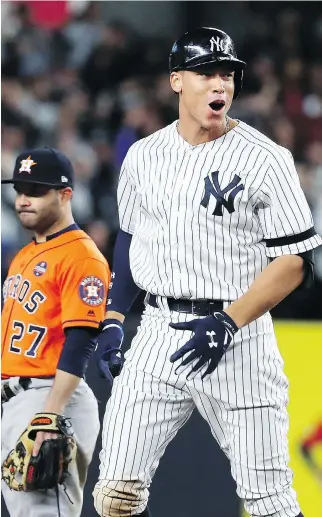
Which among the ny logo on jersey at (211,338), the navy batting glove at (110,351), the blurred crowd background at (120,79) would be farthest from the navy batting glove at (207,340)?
the blurred crowd background at (120,79)

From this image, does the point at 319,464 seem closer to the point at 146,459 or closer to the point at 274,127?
the point at 146,459

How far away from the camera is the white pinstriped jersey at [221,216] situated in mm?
3502

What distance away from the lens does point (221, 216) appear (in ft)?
11.6

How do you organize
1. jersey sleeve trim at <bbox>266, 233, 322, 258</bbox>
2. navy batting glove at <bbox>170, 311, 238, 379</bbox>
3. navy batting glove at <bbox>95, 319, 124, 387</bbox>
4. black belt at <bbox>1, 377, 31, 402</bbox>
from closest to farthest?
navy batting glove at <bbox>170, 311, 238, 379</bbox>
jersey sleeve trim at <bbox>266, 233, 322, 258</bbox>
navy batting glove at <bbox>95, 319, 124, 387</bbox>
black belt at <bbox>1, 377, 31, 402</bbox>

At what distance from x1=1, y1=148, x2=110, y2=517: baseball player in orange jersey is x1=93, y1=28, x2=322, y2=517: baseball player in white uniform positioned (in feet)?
1.00

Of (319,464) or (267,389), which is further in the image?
(319,464)

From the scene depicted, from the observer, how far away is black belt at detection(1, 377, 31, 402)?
13.2 feet

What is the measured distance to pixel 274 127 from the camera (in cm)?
827

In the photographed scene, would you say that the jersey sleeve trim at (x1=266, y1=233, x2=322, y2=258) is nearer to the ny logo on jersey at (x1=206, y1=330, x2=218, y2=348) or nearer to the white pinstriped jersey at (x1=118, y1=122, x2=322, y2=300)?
the white pinstriped jersey at (x1=118, y1=122, x2=322, y2=300)

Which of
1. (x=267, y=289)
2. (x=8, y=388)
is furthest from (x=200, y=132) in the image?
(x=8, y=388)

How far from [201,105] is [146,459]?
1.19 metres

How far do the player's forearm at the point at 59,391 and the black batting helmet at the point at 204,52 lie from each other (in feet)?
3.78

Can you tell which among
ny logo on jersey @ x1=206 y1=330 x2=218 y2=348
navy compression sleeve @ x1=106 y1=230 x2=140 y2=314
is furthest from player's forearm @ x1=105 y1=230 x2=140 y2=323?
ny logo on jersey @ x1=206 y1=330 x2=218 y2=348

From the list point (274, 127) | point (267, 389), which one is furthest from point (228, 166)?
point (274, 127)
